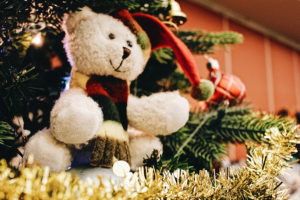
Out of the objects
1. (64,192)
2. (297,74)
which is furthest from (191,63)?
(297,74)

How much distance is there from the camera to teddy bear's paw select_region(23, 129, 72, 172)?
0.30 meters

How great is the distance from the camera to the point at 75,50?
0.36 m

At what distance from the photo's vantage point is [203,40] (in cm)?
52

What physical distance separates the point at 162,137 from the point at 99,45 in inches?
7.9

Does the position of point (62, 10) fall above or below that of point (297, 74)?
above

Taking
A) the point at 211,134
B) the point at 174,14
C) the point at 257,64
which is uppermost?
the point at 174,14

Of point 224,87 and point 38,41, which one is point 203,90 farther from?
point 38,41

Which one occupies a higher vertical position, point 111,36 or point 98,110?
point 111,36

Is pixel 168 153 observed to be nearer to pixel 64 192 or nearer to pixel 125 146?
pixel 125 146

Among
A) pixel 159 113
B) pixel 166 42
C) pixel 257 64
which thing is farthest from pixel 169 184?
pixel 257 64

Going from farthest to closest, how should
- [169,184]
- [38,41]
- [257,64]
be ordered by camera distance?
[257,64] < [38,41] < [169,184]

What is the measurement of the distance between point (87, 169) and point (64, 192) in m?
0.12

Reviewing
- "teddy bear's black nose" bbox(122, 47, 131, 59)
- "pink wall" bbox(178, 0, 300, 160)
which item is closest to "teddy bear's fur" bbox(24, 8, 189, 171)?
"teddy bear's black nose" bbox(122, 47, 131, 59)

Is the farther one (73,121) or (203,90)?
(203,90)
